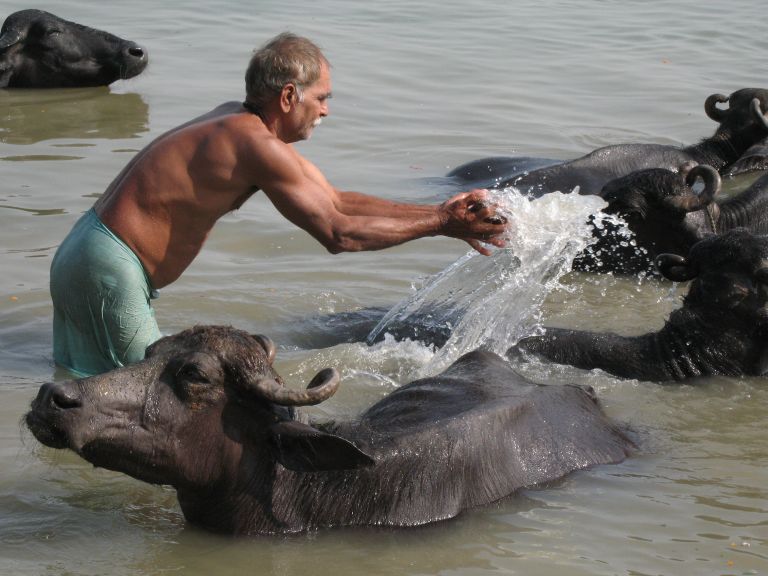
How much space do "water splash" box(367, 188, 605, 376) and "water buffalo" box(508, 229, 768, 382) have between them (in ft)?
1.04

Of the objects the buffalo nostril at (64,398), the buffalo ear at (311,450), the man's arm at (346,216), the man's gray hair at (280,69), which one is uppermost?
the man's gray hair at (280,69)

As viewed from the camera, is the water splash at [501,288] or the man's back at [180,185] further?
the water splash at [501,288]

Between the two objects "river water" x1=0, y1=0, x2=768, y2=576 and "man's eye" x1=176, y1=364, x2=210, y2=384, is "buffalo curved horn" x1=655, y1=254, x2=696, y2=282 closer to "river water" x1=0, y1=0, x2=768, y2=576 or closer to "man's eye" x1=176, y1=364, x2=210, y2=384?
"river water" x1=0, y1=0, x2=768, y2=576

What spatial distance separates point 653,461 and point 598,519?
80 centimetres

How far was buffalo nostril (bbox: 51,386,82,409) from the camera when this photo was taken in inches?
202

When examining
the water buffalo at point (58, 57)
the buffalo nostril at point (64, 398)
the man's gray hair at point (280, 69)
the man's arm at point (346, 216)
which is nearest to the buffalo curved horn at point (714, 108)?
the water buffalo at point (58, 57)

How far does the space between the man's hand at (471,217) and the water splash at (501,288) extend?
0.34m

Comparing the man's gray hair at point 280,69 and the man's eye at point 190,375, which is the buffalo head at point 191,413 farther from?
the man's gray hair at point 280,69

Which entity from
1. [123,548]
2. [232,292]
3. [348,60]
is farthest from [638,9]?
[123,548]

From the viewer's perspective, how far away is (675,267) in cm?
823

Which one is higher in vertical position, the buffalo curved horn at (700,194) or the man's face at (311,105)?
the man's face at (311,105)

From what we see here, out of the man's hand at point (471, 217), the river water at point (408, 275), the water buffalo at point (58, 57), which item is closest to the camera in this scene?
the river water at point (408, 275)

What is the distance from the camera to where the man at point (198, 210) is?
271 inches

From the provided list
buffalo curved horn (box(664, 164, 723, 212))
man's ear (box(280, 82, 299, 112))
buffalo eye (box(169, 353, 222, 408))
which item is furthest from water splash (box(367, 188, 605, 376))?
buffalo eye (box(169, 353, 222, 408))
